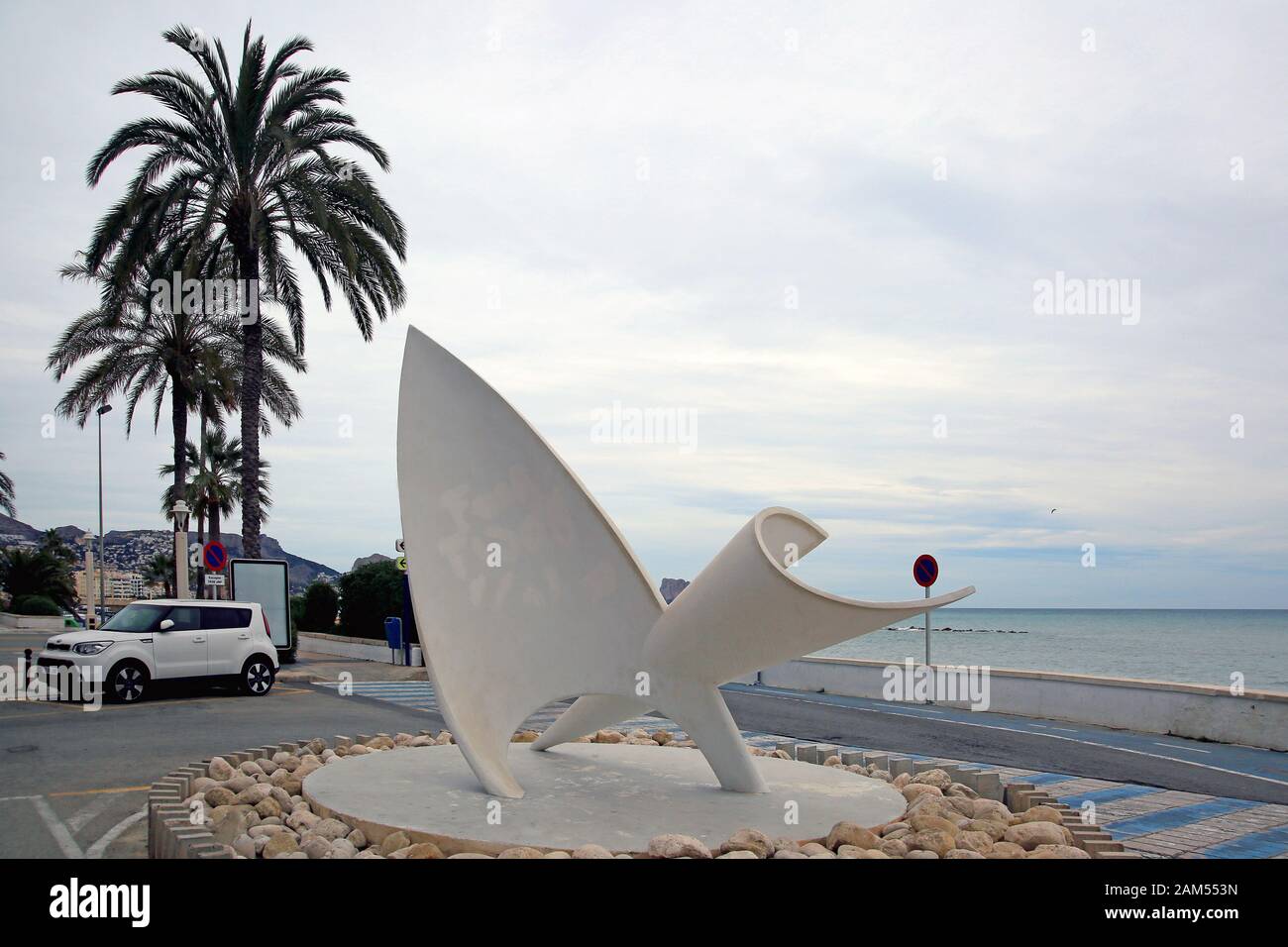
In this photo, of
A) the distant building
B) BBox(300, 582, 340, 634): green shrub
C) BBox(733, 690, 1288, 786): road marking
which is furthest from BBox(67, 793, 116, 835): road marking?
the distant building

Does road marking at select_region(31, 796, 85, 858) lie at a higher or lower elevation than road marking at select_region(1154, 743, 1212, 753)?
higher

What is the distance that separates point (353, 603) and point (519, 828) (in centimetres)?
3054

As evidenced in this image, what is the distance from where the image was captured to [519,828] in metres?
6.78

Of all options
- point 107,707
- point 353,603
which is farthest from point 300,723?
point 353,603

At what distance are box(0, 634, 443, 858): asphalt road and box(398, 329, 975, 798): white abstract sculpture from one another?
9.01 feet

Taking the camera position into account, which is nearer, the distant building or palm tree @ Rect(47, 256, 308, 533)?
palm tree @ Rect(47, 256, 308, 533)

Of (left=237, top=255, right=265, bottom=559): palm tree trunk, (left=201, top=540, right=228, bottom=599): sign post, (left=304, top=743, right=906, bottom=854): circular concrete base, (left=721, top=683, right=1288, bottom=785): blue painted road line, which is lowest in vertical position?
(left=721, top=683, right=1288, bottom=785): blue painted road line

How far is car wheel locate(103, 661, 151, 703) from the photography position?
55.1ft

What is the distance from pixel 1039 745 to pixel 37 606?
53.0 meters

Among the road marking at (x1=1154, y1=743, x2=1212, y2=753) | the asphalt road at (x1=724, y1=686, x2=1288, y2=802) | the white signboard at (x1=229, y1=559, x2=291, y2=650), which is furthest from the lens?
the white signboard at (x1=229, y1=559, x2=291, y2=650)

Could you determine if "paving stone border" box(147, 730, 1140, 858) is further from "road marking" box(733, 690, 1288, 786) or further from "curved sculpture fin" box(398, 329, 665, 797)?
"road marking" box(733, 690, 1288, 786)

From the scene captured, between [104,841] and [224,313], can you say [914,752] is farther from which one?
[224,313]

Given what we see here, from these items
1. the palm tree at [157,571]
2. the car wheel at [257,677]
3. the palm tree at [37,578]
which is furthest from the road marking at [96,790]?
the palm tree at [157,571]

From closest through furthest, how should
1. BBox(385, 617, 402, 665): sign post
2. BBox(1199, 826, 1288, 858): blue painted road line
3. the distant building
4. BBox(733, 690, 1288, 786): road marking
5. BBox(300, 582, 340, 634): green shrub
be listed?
BBox(1199, 826, 1288, 858): blue painted road line < BBox(733, 690, 1288, 786): road marking < BBox(385, 617, 402, 665): sign post < BBox(300, 582, 340, 634): green shrub < the distant building
